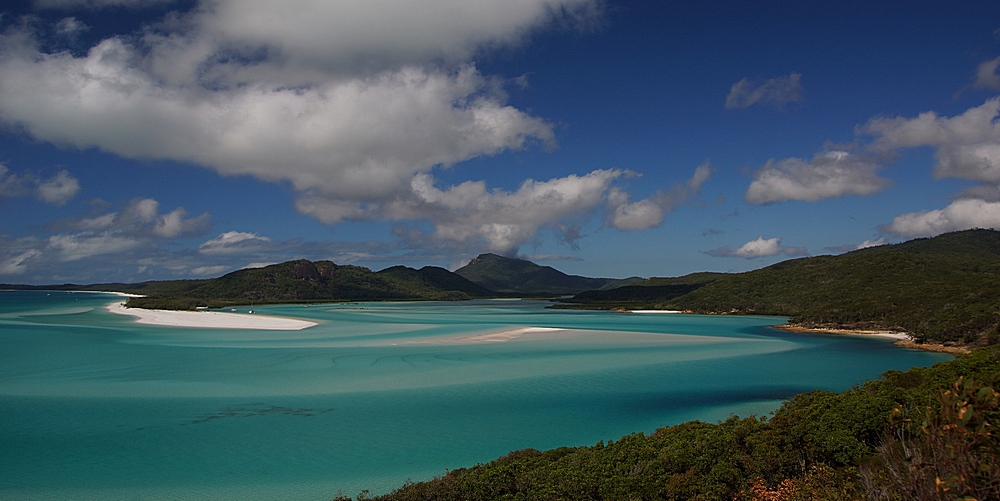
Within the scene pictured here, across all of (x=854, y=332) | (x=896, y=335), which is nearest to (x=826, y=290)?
(x=854, y=332)

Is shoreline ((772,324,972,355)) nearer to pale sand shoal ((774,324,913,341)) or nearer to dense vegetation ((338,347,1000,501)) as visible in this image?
pale sand shoal ((774,324,913,341))

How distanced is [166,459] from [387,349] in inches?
873

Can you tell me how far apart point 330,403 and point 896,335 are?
5124 cm

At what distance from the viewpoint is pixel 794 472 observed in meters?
9.85

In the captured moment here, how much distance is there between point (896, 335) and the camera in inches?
1925

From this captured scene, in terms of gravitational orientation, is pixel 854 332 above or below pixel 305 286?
below

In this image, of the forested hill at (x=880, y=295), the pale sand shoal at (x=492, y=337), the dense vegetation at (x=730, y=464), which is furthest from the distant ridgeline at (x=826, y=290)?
the dense vegetation at (x=730, y=464)

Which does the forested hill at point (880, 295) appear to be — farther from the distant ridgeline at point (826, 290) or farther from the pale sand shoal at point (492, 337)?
the pale sand shoal at point (492, 337)

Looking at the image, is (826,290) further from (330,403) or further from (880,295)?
(330,403)

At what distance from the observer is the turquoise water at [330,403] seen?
13016 mm

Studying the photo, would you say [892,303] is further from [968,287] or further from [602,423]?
[602,423]

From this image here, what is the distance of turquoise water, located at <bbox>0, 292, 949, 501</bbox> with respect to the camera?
1302cm

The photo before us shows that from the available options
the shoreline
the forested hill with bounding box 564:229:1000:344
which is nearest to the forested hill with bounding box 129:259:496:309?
the forested hill with bounding box 564:229:1000:344

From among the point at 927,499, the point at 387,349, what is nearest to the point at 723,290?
the point at 387,349
